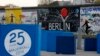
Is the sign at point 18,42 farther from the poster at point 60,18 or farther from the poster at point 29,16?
the poster at point 29,16

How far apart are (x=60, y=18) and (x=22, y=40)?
26740 millimetres

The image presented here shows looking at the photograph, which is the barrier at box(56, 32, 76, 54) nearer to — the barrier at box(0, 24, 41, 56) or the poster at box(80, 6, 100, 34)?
the barrier at box(0, 24, 41, 56)

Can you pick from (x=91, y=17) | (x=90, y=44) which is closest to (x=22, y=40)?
(x=90, y=44)

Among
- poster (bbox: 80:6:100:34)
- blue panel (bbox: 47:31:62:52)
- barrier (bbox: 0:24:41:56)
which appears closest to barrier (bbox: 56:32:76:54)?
blue panel (bbox: 47:31:62:52)

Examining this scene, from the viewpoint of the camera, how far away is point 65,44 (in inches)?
630

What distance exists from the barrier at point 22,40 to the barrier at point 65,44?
4410 millimetres

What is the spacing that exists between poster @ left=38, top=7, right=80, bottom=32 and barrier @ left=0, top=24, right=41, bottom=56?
81.7 feet

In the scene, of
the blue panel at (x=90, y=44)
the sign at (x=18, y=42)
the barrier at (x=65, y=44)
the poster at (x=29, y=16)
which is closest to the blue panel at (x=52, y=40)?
the barrier at (x=65, y=44)

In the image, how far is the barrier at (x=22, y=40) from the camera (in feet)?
37.2

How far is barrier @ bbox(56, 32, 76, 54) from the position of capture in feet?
52.2

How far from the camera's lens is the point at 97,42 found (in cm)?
1680

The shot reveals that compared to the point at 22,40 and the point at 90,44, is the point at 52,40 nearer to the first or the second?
the point at 90,44

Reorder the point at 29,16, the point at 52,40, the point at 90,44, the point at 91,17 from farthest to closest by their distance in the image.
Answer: the point at 29,16, the point at 91,17, the point at 90,44, the point at 52,40

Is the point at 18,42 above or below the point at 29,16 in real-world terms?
above
